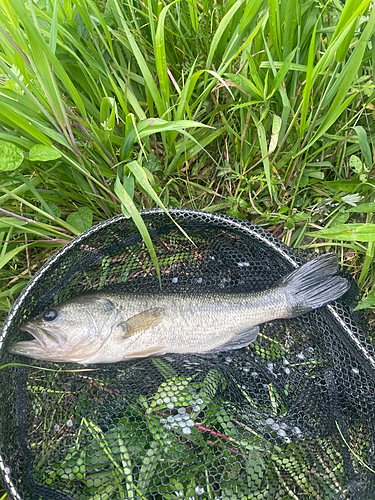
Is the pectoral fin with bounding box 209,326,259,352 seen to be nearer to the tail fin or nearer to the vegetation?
the tail fin

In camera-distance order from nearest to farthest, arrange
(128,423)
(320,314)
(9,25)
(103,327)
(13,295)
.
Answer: (9,25) → (128,423) → (103,327) → (320,314) → (13,295)

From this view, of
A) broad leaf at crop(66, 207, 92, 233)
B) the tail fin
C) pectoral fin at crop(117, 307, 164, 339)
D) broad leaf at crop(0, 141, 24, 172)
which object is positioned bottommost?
the tail fin

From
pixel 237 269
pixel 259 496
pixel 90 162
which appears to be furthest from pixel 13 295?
pixel 259 496

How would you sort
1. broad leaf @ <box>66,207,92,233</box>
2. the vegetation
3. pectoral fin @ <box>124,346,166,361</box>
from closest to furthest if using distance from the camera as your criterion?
the vegetation, pectoral fin @ <box>124,346,166,361</box>, broad leaf @ <box>66,207,92,233</box>

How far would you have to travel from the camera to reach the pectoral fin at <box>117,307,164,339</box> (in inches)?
81.4

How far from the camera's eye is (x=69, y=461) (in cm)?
176

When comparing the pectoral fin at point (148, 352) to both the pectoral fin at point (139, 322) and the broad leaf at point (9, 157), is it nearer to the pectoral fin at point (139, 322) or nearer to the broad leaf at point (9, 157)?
the pectoral fin at point (139, 322)

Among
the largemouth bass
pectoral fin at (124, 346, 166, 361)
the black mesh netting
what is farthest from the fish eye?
pectoral fin at (124, 346, 166, 361)

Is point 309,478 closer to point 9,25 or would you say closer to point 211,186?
point 211,186

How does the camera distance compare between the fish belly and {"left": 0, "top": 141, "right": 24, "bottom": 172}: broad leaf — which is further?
the fish belly

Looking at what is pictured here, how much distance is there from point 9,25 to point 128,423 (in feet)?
7.89

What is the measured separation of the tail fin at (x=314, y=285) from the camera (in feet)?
6.99

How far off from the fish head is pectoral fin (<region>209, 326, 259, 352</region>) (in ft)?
2.72

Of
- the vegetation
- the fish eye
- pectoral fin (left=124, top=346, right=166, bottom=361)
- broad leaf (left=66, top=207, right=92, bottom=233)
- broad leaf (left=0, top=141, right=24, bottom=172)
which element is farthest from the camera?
broad leaf (left=66, top=207, right=92, bottom=233)
